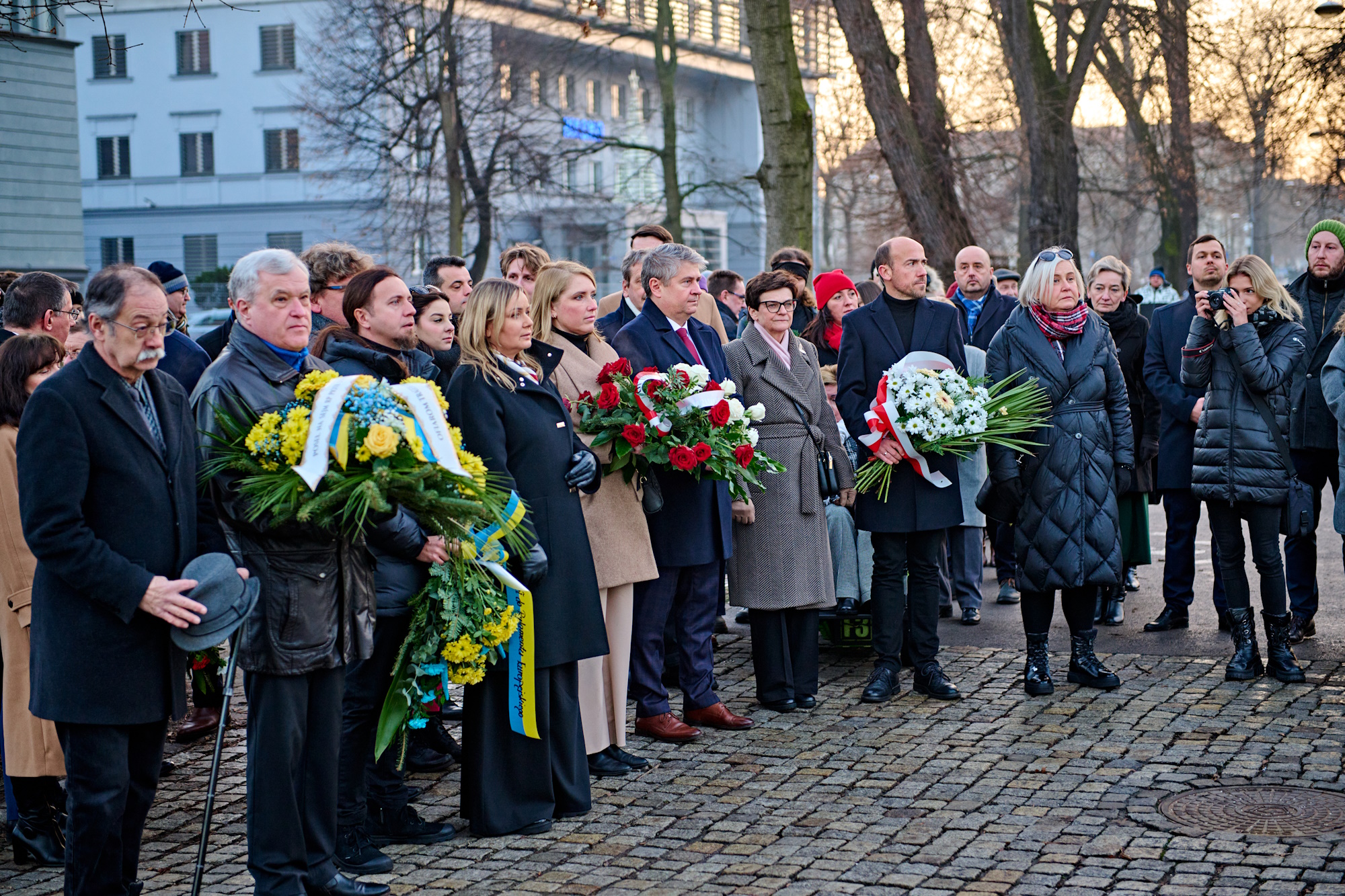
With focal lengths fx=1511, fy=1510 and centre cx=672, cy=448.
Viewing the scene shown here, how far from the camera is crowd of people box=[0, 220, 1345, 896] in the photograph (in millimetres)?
4660

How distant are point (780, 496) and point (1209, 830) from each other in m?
2.78

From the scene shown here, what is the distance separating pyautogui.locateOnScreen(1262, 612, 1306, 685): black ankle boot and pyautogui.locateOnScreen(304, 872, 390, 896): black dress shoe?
16.3ft

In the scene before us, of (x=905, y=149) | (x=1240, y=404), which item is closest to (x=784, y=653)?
(x=1240, y=404)

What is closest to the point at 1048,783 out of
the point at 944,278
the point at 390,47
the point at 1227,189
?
the point at 944,278

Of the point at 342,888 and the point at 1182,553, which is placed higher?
the point at 1182,553

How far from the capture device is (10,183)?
28.7 metres

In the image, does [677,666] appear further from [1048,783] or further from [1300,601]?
[1300,601]

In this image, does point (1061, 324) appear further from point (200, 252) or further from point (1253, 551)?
point (200, 252)

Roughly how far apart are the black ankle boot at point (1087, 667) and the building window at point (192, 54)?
53.6 m

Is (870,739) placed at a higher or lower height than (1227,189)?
lower

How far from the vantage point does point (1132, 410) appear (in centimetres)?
961

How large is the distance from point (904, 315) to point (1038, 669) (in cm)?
197

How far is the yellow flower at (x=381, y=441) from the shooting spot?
4.67 metres

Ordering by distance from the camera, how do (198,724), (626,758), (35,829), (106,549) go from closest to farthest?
(106,549), (35,829), (626,758), (198,724)
